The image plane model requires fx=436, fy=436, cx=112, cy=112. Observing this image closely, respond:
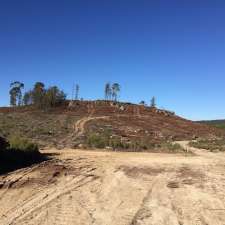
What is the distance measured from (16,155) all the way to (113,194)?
8.78 metres

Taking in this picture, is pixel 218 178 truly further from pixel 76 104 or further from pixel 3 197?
pixel 76 104

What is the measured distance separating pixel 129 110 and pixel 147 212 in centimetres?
7884

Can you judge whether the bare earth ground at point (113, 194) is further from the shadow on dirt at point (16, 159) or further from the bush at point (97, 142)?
the bush at point (97, 142)

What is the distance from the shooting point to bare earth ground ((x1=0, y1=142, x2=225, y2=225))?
440 inches

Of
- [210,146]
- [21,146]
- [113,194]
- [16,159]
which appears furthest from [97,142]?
[113,194]

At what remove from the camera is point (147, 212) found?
11.6 m

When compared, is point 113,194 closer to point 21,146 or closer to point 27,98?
point 21,146

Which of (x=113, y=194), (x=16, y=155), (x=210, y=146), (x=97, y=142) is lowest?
(x=113, y=194)

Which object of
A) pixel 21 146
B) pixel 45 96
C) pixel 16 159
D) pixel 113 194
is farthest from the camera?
pixel 45 96

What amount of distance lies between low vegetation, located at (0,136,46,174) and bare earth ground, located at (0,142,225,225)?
1.13 m

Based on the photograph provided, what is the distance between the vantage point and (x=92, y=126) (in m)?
53.0

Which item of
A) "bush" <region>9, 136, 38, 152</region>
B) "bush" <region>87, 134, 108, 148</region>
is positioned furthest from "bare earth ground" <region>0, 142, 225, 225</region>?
"bush" <region>87, 134, 108, 148</region>

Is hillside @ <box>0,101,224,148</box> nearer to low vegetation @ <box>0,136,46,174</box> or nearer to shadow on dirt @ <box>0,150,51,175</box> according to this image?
low vegetation @ <box>0,136,46,174</box>

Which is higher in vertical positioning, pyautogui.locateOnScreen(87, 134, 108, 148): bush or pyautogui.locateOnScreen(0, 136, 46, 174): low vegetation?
pyautogui.locateOnScreen(87, 134, 108, 148): bush
